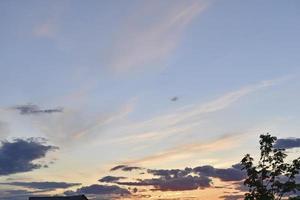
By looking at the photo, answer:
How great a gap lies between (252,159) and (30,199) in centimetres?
6962

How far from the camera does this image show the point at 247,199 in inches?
1898

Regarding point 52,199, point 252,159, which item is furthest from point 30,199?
point 252,159

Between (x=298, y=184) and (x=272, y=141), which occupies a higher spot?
(x=272, y=141)

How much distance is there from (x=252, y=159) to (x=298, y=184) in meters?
5.27

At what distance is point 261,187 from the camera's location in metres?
49.2

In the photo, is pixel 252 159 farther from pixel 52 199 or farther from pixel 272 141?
pixel 52 199

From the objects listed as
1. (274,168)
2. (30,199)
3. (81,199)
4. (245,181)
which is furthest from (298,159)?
(30,199)

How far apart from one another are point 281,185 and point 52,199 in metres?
66.4

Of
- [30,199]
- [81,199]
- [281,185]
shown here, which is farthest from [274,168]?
[30,199]

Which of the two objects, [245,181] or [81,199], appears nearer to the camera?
[245,181]

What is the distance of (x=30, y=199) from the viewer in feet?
352

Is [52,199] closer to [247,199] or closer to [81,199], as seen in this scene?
[81,199]

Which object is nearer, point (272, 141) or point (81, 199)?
point (272, 141)

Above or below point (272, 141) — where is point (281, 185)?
below
